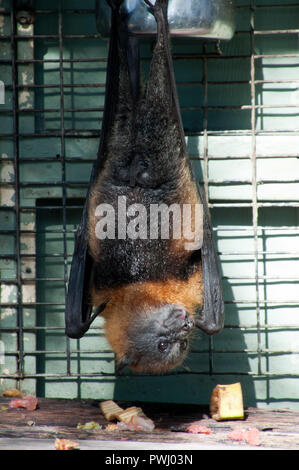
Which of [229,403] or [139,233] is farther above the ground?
[139,233]

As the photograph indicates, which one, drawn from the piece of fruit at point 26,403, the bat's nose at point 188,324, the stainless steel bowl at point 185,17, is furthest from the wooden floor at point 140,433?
the stainless steel bowl at point 185,17

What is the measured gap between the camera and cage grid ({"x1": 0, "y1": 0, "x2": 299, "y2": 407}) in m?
3.62

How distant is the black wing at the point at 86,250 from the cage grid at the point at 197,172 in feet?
0.99

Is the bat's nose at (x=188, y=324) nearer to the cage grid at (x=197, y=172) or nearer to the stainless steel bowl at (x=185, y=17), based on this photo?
the cage grid at (x=197, y=172)

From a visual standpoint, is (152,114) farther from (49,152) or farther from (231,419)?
(231,419)

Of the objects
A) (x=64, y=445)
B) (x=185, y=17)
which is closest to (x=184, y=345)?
(x=64, y=445)

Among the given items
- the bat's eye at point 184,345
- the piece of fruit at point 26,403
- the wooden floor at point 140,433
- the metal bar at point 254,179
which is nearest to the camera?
the wooden floor at point 140,433

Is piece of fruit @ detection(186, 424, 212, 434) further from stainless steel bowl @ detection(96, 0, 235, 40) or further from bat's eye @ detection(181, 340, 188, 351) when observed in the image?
stainless steel bowl @ detection(96, 0, 235, 40)

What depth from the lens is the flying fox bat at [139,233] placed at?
3.17 m

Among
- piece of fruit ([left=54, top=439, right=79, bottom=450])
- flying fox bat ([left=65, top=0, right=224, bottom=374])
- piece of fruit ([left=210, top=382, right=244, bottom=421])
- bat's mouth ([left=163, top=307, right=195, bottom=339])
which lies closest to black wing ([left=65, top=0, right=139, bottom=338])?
flying fox bat ([left=65, top=0, right=224, bottom=374])

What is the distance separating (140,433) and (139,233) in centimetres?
96

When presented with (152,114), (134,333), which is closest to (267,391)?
(134,333)

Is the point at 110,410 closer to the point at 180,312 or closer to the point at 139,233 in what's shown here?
the point at 180,312

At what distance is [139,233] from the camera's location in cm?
322
